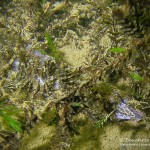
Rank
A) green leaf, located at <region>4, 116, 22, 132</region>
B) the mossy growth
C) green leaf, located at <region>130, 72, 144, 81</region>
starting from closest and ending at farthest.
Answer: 1. green leaf, located at <region>4, 116, 22, 132</region>
2. green leaf, located at <region>130, 72, 144, 81</region>
3. the mossy growth

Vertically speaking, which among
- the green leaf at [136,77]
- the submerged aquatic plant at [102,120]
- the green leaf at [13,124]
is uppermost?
the green leaf at [136,77]

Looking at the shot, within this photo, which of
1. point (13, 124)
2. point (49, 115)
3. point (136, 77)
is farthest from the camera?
point (49, 115)

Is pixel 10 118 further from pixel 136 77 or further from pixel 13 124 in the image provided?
pixel 136 77

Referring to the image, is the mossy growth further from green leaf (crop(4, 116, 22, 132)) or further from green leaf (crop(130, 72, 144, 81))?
green leaf (crop(130, 72, 144, 81))

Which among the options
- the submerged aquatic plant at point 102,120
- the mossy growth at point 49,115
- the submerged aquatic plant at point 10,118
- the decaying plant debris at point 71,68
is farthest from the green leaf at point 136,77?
the submerged aquatic plant at point 10,118

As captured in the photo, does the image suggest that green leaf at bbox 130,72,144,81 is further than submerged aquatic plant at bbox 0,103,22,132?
Yes

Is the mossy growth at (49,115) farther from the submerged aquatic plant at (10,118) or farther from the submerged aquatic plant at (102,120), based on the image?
the submerged aquatic plant at (102,120)

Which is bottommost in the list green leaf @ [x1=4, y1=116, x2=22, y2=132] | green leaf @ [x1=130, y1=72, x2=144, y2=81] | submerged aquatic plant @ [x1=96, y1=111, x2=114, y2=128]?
submerged aquatic plant @ [x1=96, y1=111, x2=114, y2=128]

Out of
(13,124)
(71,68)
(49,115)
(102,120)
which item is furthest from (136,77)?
(13,124)

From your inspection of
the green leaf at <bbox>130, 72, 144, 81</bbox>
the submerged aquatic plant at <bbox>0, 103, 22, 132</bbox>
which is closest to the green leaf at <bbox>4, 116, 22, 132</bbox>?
the submerged aquatic plant at <bbox>0, 103, 22, 132</bbox>
